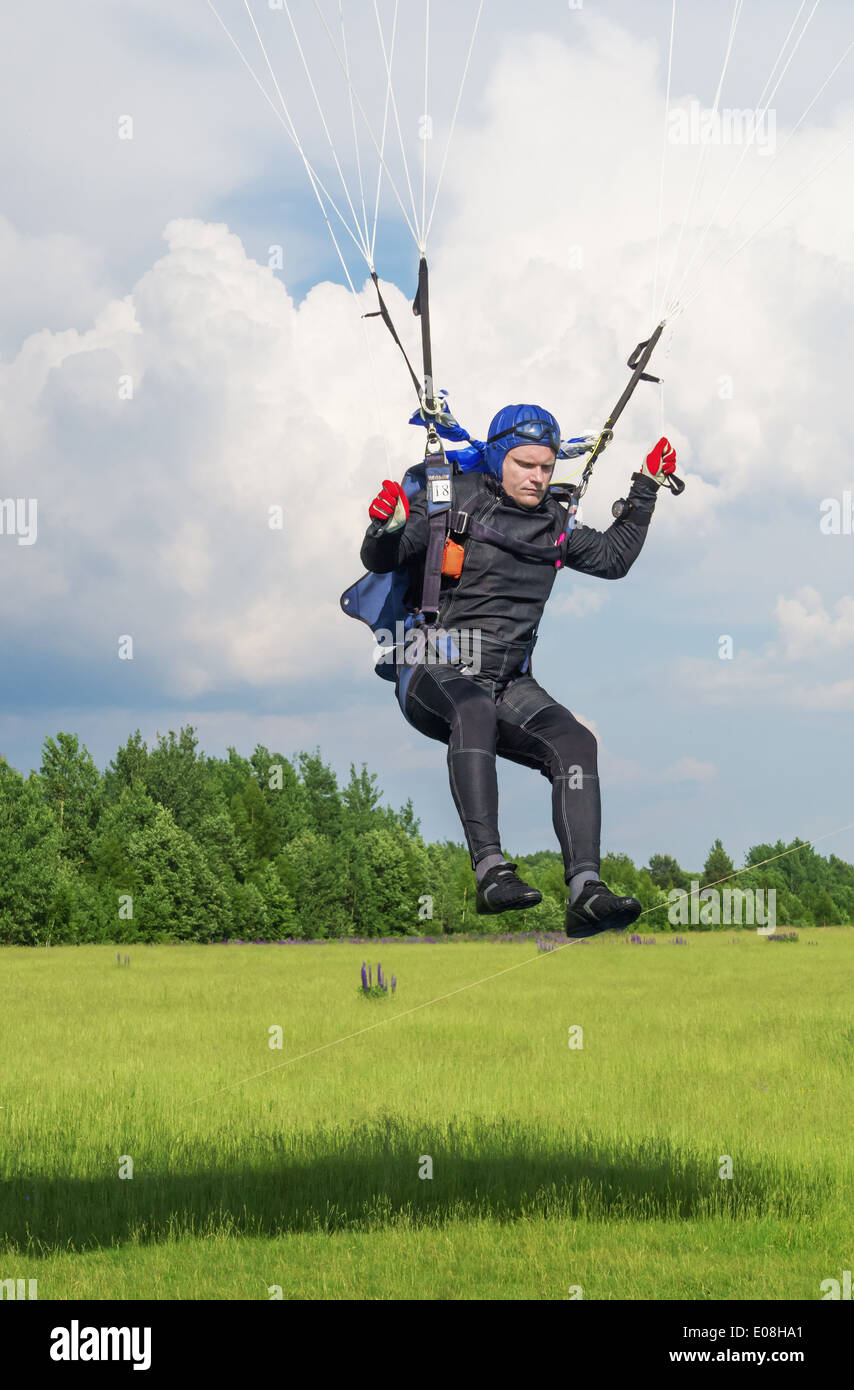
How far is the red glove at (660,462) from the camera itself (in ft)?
29.1

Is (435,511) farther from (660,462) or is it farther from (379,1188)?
(379,1188)

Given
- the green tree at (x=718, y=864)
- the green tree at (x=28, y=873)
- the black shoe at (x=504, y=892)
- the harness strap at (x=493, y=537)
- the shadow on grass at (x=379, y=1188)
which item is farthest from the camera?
the green tree at (x=28, y=873)

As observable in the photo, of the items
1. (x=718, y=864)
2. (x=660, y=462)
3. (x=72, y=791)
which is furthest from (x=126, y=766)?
(x=660, y=462)

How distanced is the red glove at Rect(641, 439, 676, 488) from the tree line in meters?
72.2

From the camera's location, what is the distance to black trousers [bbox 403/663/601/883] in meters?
7.92

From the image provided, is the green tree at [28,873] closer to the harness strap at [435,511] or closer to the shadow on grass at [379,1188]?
the shadow on grass at [379,1188]

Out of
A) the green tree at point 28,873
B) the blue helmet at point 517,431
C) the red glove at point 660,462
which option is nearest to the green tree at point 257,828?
the green tree at point 28,873

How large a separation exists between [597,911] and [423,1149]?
87.3 feet

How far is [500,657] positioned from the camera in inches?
327

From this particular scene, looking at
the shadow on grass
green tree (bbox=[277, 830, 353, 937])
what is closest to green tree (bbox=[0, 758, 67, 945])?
green tree (bbox=[277, 830, 353, 937])

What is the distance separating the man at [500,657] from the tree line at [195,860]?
72.5 meters

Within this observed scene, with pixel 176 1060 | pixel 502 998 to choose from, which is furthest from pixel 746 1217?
pixel 502 998

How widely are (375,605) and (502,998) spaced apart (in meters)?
57.3
